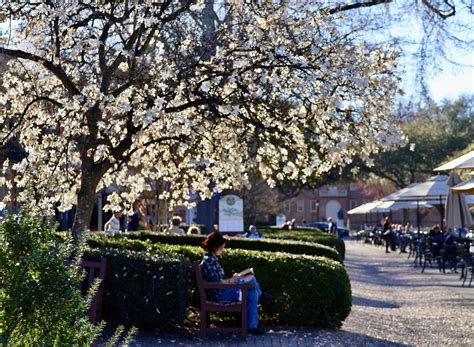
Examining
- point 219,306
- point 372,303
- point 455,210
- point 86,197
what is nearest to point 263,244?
point 372,303

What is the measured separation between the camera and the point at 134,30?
41.6ft

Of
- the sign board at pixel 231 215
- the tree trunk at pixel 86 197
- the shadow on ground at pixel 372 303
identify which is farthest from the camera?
the sign board at pixel 231 215

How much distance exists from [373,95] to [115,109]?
12.7 feet

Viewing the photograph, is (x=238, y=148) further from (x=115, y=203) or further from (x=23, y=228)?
(x=23, y=228)

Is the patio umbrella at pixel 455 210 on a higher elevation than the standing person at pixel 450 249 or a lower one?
higher

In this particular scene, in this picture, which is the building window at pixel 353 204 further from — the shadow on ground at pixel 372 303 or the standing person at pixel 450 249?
the shadow on ground at pixel 372 303

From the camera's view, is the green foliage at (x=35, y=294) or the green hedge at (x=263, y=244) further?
the green hedge at (x=263, y=244)

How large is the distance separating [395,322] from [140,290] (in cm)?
465

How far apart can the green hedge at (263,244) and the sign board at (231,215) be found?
809 cm

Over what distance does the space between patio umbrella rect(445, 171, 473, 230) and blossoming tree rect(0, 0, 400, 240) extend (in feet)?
34.9

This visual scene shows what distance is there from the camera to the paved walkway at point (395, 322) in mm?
10547

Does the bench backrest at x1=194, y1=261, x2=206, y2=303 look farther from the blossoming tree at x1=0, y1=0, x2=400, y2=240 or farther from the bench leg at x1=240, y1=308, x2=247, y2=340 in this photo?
the blossoming tree at x1=0, y1=0, x2=400, y2=240

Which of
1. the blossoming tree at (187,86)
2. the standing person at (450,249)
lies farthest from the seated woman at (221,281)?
the standing person at (450,249)

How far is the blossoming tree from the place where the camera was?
484 inches
